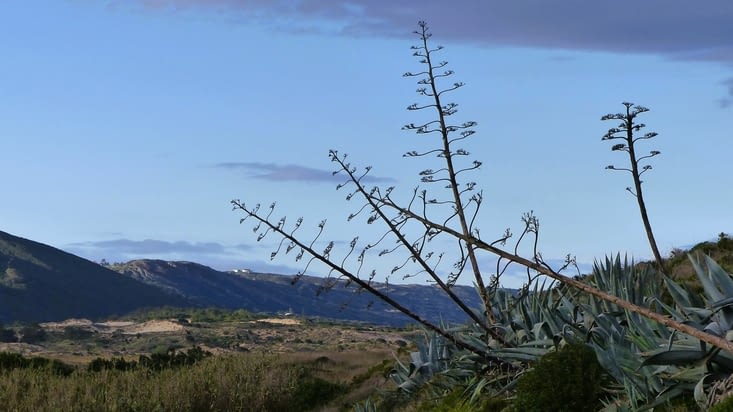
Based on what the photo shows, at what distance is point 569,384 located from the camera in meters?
8.27

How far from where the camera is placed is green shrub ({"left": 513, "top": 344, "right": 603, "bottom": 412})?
831cm

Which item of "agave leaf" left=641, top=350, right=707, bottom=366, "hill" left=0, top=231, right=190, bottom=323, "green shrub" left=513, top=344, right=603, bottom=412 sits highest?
"hill" left=0, top=231, right=190, bottom=323

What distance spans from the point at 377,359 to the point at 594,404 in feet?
73.2

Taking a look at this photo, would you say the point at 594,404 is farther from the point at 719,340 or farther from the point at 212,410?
the point at 212,410

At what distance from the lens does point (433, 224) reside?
843cm

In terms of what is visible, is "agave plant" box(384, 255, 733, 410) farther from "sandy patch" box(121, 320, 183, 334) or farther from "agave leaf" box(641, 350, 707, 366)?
"sandy patch" box(121, 320, 183, 334)

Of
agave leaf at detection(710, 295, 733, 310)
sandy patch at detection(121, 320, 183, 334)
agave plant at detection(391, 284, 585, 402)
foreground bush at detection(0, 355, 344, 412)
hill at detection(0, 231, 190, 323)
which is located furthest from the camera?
hill at detection(0, 231, 190, 323)

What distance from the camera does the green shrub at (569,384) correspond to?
27.3 ft

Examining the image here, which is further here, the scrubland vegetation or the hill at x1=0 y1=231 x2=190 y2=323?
the hill at x1=0 y1=231 x2=190 y2=323

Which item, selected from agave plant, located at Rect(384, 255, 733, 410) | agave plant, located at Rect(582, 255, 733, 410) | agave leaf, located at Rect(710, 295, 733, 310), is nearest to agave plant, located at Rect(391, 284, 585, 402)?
agave plant, located at Rect(384, 255, 733, 410)

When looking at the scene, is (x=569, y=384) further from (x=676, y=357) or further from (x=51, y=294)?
(x=51, y=294)

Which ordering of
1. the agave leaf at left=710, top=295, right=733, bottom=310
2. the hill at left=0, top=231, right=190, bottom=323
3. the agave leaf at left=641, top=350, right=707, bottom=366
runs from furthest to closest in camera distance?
1. the hill at left=0, top=231, right=190, bottom=323
2. the agave leaf at left=641, top=350, right=707, bottom=366
3. the agave leaf at left=710, top=295, right=733, bottom=310

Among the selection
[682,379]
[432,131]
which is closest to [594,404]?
[682,379]

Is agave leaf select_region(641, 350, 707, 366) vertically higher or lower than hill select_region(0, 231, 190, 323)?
lower
